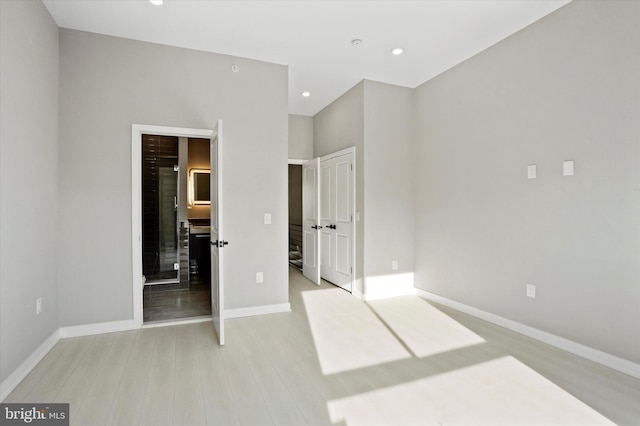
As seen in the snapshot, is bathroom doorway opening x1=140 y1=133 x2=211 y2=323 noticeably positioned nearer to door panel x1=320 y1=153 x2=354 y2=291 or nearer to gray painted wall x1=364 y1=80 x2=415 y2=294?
door panel x1=320 y1=153 x2=354 y2=291

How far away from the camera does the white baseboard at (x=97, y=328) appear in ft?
10.3

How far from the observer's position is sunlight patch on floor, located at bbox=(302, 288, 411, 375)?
2.67 metres

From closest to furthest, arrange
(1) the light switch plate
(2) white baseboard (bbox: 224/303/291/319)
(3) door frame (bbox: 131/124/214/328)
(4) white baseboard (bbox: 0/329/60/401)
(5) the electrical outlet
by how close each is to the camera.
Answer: (4) white baseboard (bbox: 0/329/60/401), (1) the light switch plate, (5) the electrical outlet, (3) door frame (bbox: 131/124/214/328), (2) white baseboard (bbox: 224/303/291/319)

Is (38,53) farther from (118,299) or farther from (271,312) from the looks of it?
(271,312)

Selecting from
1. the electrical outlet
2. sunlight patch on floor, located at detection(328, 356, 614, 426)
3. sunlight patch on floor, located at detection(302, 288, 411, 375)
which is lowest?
sunlight patch on floor, located at detection(328, 356, 614, 426)

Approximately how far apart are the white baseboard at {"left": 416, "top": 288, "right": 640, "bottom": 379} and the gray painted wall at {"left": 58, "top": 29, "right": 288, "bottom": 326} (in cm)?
224

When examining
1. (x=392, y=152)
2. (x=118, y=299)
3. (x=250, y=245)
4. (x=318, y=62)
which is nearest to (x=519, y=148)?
(x=392, y=152)

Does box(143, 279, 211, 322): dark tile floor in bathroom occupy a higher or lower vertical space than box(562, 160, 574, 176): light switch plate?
lower

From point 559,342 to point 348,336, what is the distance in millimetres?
1890

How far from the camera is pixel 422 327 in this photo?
341 centimetres

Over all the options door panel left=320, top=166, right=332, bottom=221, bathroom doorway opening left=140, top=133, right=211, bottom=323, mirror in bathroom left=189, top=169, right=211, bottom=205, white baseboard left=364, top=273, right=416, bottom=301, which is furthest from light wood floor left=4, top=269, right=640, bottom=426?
mirror in bathroom left=189, top=169, right=211, bottom=205

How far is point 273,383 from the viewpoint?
2.32 m

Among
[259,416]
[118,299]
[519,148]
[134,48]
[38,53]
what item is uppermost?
[134,48]

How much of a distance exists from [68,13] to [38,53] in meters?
0.53
